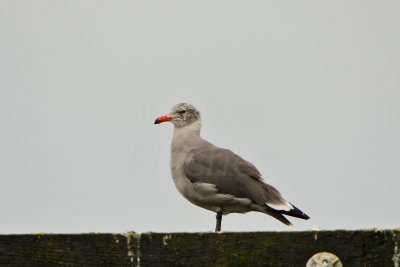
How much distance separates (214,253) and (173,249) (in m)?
0.23

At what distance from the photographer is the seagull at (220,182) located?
8.99 m

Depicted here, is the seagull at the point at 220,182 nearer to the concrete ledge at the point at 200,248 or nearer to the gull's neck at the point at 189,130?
the gull's neck at the point at 189,130

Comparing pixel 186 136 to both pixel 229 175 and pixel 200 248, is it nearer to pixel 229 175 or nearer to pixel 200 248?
pixel 229 175

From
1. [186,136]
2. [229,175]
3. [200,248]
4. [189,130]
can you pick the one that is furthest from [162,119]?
[200,248]

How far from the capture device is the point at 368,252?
139 inches

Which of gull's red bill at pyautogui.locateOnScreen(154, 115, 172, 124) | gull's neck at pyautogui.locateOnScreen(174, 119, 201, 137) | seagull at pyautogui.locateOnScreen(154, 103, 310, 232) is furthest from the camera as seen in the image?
gull's red bill at pyautogui.locateOnScreen(154, 115, 172, 124)

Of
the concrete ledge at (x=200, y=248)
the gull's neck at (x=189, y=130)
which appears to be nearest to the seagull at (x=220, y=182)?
the gull's neck at (x=189, y=130)

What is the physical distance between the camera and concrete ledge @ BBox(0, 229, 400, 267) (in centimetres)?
354

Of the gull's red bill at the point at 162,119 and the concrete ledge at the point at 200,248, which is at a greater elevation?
the gull's red bill at the point at 162,119

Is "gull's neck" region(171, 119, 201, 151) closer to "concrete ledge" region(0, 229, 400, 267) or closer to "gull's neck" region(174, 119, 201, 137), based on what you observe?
"gull's neck" region(174, 119, 201, 137)

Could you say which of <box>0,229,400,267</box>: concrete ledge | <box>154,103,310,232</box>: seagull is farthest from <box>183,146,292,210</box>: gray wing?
<box>0,229,400,267</box>: concrete ledge

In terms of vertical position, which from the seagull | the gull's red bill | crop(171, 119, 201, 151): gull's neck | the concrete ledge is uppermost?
the gull's red bill

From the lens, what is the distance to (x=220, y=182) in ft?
30.1

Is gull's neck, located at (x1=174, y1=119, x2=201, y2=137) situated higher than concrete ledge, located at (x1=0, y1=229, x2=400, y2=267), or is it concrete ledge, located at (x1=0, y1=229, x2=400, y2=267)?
gull's neck, located at (x1=174, y1=119, x2=201, y2=137)
